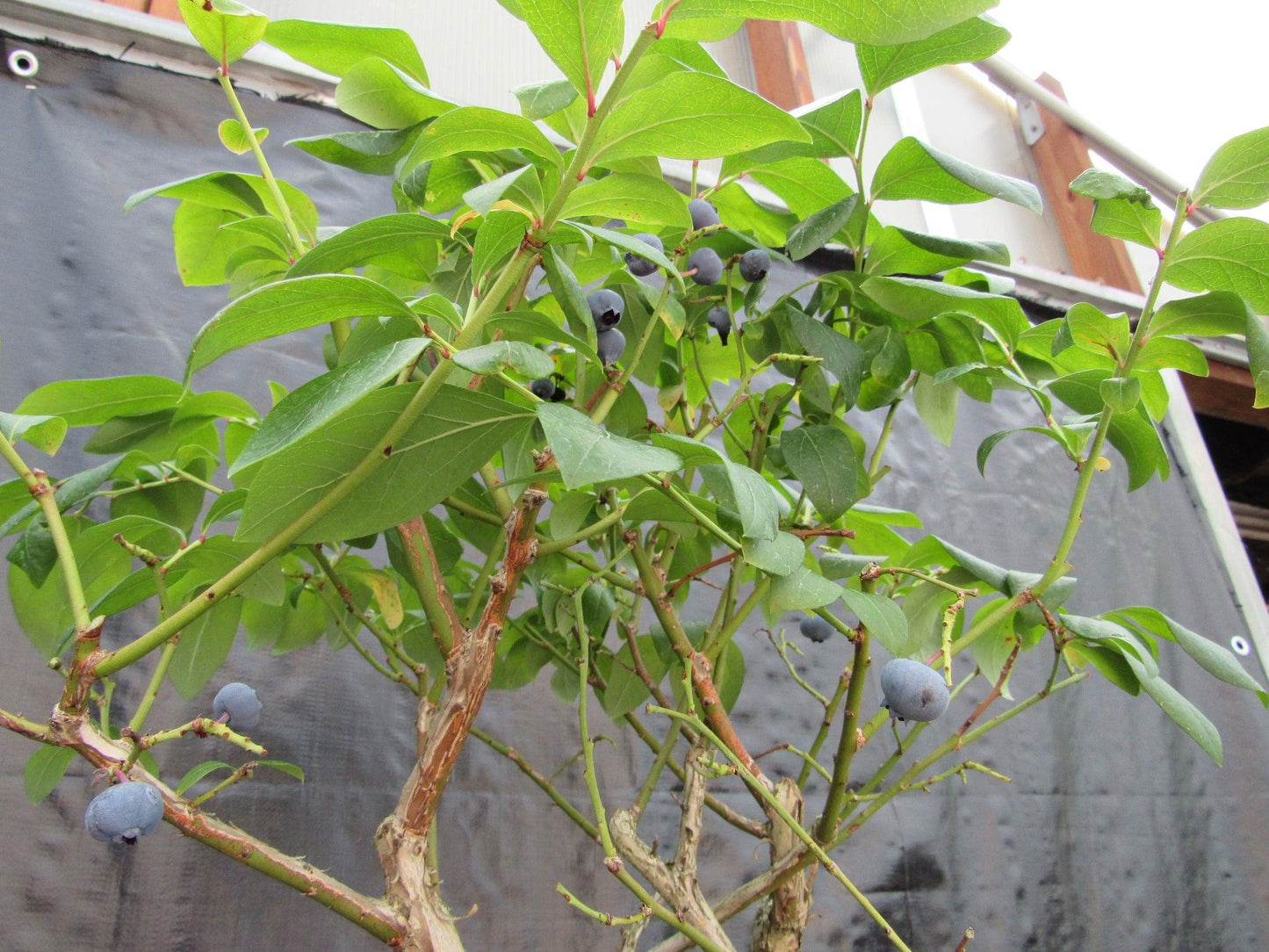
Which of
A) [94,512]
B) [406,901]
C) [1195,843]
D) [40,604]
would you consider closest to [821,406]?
[406,901]

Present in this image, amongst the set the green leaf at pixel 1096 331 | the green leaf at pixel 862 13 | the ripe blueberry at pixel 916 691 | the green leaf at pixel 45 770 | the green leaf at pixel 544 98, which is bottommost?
the ripe blueberry at pixel 916 691

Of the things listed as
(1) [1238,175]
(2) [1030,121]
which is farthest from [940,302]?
(2) [1030,121]

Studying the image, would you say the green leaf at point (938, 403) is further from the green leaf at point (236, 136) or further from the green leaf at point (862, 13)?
the green leaf at point (236, 136)

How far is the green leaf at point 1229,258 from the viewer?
0.48 m

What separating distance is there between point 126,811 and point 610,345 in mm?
349

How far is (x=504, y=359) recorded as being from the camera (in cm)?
35

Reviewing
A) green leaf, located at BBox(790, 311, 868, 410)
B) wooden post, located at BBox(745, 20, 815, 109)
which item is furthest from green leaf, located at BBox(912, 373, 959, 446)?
wooden post, located at BBox(745, 20, 815, 109)

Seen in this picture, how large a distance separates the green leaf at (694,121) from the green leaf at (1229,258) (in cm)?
27

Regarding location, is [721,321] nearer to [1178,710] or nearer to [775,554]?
[775,554]

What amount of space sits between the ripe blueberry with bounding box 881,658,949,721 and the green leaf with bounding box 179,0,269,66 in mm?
497

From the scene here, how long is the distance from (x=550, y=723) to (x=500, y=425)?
2.26 ft

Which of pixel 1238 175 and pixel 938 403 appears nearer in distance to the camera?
pixel 1238 175

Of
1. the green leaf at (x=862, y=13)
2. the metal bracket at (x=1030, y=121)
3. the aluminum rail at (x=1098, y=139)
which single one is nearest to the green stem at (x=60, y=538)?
the green leaf at (x=862, y=13)

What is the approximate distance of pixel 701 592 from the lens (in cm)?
120
